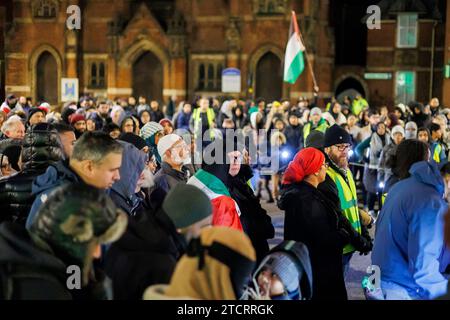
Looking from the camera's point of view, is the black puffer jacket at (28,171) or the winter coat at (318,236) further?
the winter coat at (318,236)

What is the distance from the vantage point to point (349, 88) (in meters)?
36.7

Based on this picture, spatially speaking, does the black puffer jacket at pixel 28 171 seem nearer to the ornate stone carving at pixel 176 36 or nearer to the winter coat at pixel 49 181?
the winter coat at pixel 49 181

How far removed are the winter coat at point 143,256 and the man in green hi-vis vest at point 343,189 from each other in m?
2.71

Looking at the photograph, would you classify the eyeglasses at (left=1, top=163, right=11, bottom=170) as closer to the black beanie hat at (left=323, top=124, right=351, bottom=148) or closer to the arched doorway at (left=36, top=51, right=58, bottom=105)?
the black beanie hat at (left=323, top=124, right=351, bottom=148)

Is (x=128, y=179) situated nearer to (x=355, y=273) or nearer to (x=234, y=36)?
(x=355, y=273)

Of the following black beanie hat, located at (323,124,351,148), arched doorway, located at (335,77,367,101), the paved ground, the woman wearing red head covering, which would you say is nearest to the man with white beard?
the woman wearing red head covering

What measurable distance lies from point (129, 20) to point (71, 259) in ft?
118

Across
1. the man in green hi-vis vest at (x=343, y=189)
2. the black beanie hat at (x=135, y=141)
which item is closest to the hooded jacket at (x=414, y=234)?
the man in green hi-vis vest at (x=343, y=189)

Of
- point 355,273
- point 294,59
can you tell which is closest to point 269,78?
point 294,59

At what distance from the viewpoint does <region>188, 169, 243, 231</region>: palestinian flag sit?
Result: 5.54m

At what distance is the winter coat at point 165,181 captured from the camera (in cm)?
594

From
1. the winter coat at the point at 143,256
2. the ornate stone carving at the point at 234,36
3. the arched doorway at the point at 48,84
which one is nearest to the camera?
the winter coat at the point at 143,256

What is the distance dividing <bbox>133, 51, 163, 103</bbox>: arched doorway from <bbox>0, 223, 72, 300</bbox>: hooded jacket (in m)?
34.6

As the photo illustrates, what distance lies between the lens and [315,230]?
586cm
